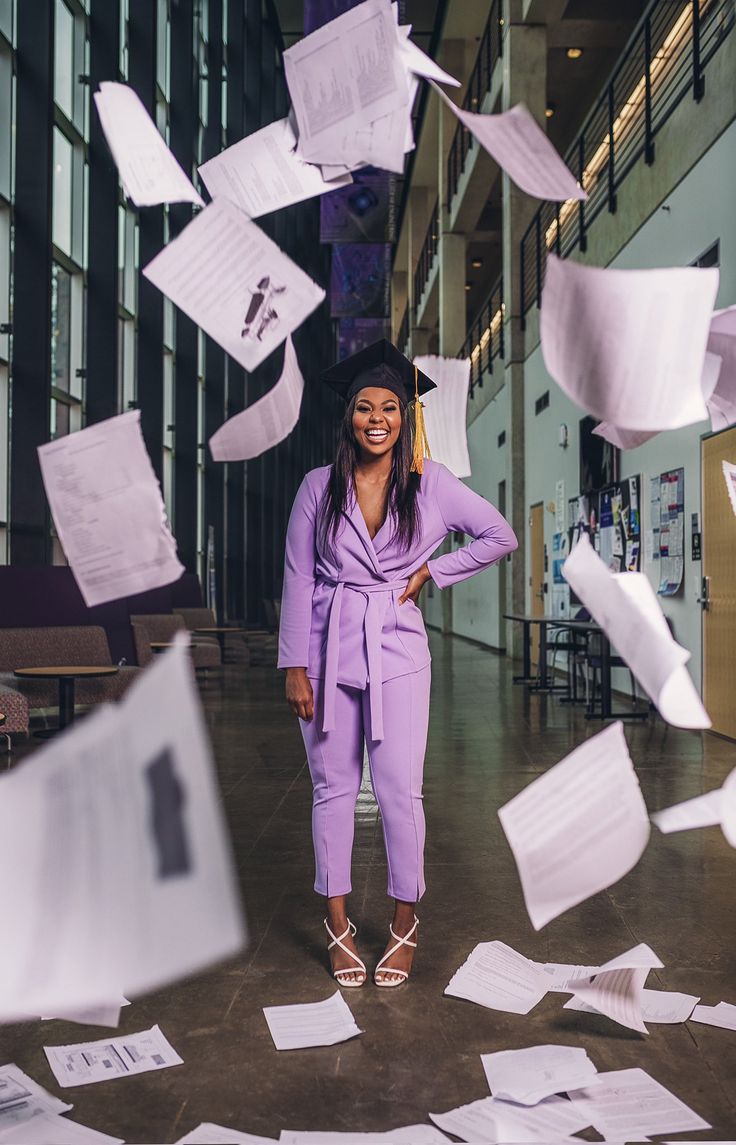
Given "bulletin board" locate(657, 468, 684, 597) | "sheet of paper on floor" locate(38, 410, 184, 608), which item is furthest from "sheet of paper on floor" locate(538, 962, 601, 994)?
"bulletin board" locate(657, 468, 684, 597)

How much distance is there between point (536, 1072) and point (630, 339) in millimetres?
1336

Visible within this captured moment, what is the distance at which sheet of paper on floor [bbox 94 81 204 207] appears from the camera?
38.2 inches

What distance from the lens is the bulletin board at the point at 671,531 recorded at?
6477 millimetres

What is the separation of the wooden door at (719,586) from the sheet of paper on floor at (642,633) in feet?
15.9

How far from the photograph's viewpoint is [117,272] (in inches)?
328

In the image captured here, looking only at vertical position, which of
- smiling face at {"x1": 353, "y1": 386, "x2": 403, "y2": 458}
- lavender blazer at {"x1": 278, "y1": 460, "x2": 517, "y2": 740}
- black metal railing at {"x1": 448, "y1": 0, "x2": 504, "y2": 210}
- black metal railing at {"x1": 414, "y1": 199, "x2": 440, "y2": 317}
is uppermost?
black metal railing at {"x1": 448, "y1": 0, "x2": 504, "y2": 210}

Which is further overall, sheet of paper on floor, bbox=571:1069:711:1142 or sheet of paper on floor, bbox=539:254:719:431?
sheet of paper on floor, bbox=571:1069:711:1142

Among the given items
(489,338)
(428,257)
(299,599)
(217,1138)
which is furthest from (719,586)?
(428,257)

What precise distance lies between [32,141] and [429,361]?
6.43 meters

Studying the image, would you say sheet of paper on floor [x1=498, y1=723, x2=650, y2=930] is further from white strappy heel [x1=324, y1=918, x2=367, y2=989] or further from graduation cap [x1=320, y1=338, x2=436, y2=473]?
white strappy heel [x1=324, y1=918, x2=367, y2=989]

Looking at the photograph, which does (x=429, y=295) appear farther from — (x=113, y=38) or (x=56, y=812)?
(x=56, y=812)

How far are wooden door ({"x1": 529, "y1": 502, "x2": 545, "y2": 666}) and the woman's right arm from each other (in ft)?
30.4

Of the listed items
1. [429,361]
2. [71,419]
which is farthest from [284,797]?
[71,419]

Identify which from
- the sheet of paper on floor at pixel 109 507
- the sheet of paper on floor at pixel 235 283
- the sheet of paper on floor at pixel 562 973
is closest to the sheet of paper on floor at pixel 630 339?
the sheet of paper on floor at pixel 235 283
